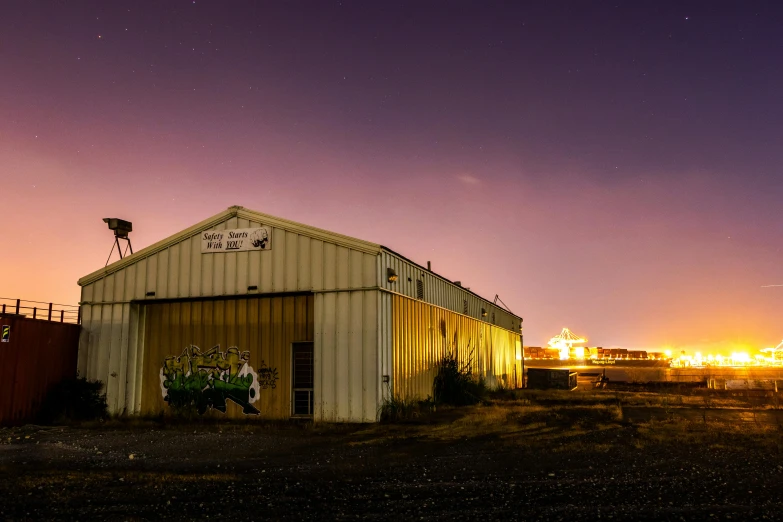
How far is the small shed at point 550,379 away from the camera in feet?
133

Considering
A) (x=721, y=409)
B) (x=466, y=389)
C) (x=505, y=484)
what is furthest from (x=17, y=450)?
(x=721, y=409)

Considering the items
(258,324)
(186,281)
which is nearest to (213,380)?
(258,324)

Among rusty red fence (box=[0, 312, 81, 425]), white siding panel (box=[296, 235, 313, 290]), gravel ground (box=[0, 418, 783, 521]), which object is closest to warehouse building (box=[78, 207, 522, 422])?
white siding panel (box=[296, 235, 313, 290])

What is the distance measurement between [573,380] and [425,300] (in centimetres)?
2428

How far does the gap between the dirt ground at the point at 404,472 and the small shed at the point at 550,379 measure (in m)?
24.4

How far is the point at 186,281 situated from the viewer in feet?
66.0

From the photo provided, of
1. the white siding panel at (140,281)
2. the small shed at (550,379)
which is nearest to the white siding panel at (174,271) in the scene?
the white siding panel at (140,281)

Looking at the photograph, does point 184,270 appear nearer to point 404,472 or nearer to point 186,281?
point 186,281

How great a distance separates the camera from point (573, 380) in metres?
42.4

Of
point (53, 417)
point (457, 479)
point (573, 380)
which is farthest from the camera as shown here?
point (573, 380)

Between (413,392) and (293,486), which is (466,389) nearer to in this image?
(413,392)

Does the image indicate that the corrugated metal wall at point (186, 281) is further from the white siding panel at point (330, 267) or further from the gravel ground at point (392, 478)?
the gravel ground at point (392, 478)

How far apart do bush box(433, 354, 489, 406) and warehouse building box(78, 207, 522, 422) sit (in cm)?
137

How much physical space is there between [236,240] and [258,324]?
2945 millimetres
